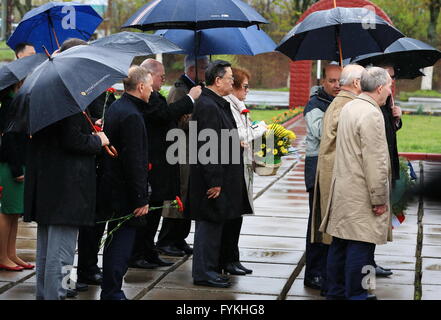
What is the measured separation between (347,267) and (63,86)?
2455 millimetres

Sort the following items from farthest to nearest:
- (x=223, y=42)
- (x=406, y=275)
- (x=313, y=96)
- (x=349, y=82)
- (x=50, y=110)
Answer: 1. (x=223, y=42)
2. (x=406, y=275)
3. (x=313, y=96)
4. (x=349, y=82)
5. (x=50, y=110)

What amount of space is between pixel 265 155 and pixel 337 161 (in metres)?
1.86

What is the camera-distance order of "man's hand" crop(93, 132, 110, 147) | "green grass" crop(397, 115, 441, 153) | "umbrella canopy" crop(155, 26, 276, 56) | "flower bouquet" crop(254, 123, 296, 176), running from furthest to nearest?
"green grass" crop(397, 115, 441, 153), "umbrella canopy" crop(155, 26, 276, 56), "flower bouquet" crop(254, 123, 296, 176), "man's hand" crop(93, 132, 110, 147)

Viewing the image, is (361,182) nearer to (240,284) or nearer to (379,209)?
(379,209)

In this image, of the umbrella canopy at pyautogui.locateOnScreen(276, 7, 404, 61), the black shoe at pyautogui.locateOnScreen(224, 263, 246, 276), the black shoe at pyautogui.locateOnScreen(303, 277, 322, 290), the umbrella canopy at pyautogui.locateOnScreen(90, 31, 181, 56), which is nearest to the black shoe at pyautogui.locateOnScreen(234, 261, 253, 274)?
the black shoe at pyautogui.locateOnScreen(224, 263, 246, 276)

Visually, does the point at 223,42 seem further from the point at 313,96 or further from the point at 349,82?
the point at 349,82

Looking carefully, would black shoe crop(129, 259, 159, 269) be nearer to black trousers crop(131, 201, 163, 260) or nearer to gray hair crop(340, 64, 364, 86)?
black trousers crop(131, 201, 163, 260)

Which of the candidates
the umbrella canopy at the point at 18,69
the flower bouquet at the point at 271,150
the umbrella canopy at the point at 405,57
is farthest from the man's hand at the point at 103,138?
the umbrella canopy at the point at 405,57

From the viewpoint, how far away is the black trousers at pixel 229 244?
7.62 meters

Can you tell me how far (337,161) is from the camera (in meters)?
6.26

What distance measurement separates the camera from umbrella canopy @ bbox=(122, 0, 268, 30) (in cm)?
762

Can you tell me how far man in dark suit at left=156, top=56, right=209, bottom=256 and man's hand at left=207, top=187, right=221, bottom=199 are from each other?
0.71m
